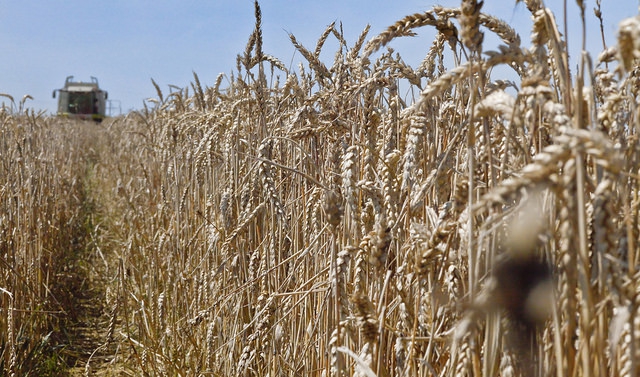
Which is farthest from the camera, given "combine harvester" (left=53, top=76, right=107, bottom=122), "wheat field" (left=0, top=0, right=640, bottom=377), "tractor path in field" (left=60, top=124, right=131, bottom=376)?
"combine harvester" (left=53, top=76, right=107, bottom=122)

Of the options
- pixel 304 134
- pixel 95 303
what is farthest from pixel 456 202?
pixel 95 303

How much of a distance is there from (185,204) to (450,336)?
1.93 m

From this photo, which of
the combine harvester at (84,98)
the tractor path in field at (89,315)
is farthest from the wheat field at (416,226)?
the combine harvester at (84,98)

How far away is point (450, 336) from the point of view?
3.70ft

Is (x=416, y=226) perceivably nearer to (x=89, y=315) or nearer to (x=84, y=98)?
(x=89, y=315)

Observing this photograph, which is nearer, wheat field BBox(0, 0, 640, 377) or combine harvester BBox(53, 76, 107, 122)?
wheat field BBox(0, 0, 640, 377)

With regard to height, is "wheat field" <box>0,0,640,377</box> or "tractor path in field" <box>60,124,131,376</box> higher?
"wheat field" <box>0,0,640,377</box>

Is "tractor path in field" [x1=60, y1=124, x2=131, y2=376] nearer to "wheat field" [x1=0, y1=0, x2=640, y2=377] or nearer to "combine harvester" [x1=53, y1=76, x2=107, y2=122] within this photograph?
"wheat field" [x1=0, y1=0, x2=640, y2=377]

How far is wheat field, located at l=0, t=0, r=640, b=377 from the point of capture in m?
0.74

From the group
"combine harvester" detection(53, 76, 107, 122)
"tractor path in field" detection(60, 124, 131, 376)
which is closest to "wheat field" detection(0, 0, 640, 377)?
"tractor path in field" detection(60, 124, 131, 376)

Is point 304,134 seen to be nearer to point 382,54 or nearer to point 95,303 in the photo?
point 382,54

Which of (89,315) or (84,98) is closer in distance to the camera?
(89,315)

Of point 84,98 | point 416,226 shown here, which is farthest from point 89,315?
point 84,98

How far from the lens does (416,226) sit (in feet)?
3.84
